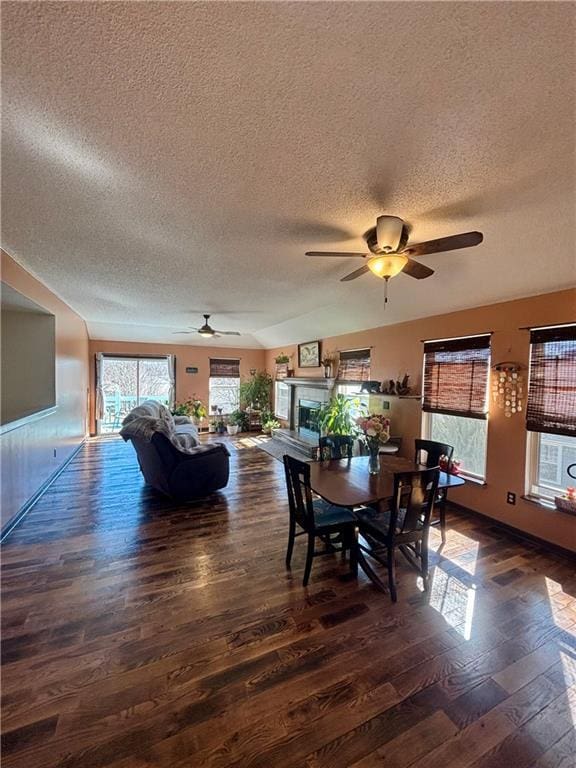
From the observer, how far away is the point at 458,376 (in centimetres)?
395

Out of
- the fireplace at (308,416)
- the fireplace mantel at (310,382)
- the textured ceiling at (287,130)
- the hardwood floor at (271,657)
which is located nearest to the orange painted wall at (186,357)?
the fireplace mantel at (310,382)

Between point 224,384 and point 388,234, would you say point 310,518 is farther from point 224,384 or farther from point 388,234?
point 224,384

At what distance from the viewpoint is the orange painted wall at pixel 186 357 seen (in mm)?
7887

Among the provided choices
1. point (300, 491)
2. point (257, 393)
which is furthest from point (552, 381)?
point (257, 393)

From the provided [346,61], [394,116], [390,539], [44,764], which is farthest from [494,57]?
[44,764]

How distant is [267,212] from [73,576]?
3.26m

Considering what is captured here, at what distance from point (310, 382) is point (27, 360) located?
5002mm

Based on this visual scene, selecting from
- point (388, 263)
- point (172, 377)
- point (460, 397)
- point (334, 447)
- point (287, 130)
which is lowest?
point (334, 447)

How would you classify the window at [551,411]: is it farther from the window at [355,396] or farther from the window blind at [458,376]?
the window at [355,396]

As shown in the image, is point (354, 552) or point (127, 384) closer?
point (354, 552)

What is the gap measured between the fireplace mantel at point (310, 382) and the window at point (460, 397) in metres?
2.34

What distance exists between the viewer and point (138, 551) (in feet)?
9.35

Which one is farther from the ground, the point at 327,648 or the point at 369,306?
the point at 369,306

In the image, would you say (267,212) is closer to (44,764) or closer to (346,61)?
(346,61)
